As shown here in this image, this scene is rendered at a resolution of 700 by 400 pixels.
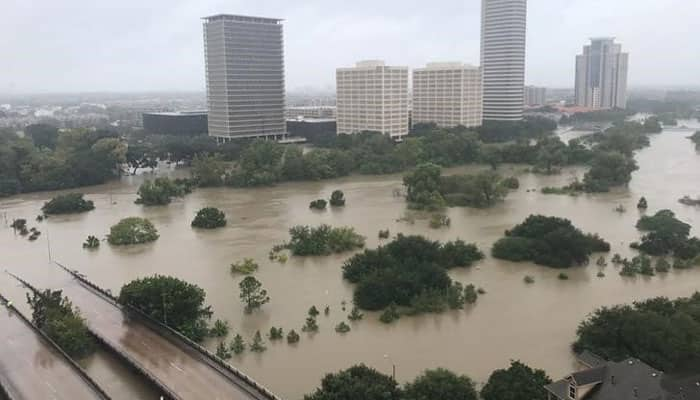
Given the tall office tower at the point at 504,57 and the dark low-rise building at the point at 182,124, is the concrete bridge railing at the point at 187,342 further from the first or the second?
the tall office tower at the point at 504,57

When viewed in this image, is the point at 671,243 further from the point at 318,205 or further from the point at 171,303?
the point at 171,303

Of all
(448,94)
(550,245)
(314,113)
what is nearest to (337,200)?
(550,245)

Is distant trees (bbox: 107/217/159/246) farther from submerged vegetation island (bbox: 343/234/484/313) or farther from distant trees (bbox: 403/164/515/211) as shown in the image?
distant trees (bbox: 403/164/515/211)

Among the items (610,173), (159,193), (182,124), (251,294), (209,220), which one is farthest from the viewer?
(182,124)

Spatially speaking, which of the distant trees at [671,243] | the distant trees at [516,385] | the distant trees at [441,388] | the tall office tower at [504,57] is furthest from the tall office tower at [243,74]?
the distant trees at [516,385]

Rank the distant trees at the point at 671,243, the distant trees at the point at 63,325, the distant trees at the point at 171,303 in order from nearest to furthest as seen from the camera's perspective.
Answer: the distant trees at the point at 63,325 < the distant trees at the point at 171,303 < the distant trees at the point at 671,243

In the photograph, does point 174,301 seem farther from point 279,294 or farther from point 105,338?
point 279,294
